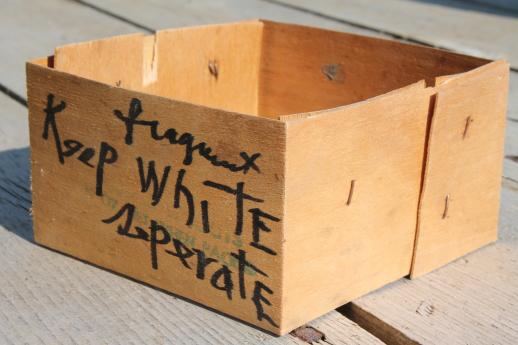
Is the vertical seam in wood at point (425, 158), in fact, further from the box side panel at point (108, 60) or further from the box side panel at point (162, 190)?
the box side panel at point (108, 60)

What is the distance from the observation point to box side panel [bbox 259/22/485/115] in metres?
1.96

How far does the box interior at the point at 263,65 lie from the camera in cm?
191

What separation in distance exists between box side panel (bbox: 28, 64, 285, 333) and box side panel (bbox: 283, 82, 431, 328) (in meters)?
0.03

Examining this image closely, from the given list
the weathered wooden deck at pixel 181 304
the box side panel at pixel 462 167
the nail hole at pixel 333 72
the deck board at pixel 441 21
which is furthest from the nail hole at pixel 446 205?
the deck board at pixel 441 21

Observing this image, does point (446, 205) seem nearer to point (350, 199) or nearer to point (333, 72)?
point (350, 199)

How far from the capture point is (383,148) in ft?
4.82

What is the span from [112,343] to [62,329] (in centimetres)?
9

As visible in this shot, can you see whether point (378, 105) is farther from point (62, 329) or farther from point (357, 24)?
point (357, 24)

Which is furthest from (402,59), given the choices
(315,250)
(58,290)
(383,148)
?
(58,290)

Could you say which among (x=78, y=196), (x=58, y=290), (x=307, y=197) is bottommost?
(x=58, y=290)

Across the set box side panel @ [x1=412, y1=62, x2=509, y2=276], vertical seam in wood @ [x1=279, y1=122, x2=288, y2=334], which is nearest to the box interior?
box side panel @ [x1=412, y1=62, x2=509, y2=276]

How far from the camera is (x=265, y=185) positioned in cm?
136

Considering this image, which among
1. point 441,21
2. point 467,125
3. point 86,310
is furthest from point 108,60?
point 441,21

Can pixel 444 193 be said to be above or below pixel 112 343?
above
